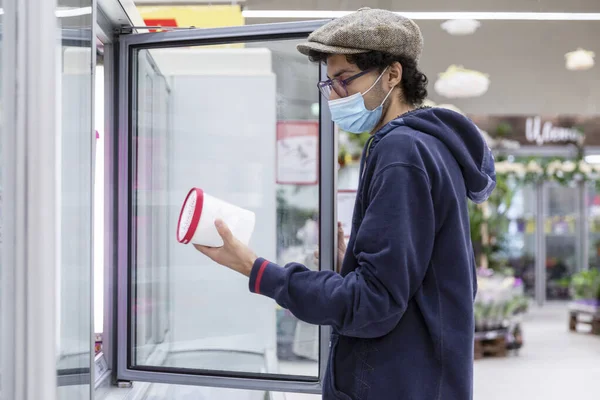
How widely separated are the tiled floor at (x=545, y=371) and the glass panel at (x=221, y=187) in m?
1.01

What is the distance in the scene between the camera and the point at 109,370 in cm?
222

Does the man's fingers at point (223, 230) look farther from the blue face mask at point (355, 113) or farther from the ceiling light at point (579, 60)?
the ceiling light at point (579, 60)

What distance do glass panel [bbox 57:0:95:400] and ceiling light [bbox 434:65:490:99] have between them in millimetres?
4913

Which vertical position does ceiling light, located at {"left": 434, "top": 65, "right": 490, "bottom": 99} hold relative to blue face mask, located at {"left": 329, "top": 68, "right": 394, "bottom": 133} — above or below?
above

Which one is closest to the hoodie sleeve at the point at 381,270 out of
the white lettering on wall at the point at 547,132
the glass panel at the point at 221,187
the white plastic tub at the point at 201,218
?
the white plastic tub at the point at 201,218

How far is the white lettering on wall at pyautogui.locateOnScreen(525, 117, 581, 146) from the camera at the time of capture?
1086 centimetres

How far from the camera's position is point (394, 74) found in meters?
1.38

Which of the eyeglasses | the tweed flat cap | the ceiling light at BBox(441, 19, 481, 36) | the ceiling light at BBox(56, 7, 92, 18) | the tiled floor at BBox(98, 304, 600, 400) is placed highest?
the ceiling light at BBox(441, 19, 481, 36)

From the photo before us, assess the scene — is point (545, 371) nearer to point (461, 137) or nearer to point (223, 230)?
point (461, 137)

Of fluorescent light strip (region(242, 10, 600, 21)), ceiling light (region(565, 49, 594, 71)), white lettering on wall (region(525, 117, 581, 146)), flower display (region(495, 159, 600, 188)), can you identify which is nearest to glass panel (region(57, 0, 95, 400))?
fluorescent light strip (region(242, 10, 600, 21))

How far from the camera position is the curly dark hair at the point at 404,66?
1.35m

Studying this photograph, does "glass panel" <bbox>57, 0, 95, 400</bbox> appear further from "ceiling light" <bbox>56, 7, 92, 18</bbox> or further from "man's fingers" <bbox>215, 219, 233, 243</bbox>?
"man's fingers" <bbox>215, 219, 233, 243</bbox>

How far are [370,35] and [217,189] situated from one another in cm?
175

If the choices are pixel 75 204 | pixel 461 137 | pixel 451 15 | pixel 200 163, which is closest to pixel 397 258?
pixel 461 137
